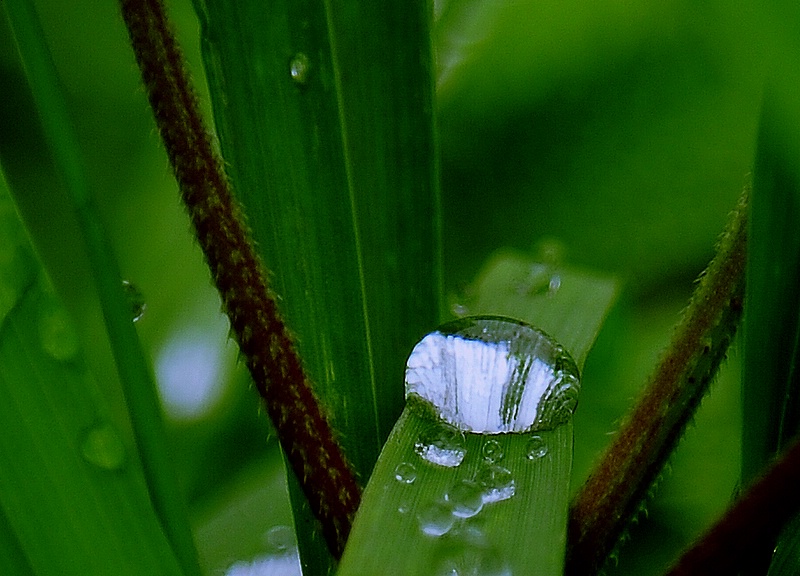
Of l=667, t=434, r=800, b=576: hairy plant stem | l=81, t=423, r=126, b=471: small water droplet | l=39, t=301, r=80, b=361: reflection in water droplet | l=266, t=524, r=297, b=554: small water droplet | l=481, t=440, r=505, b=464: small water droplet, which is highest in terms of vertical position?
l=39, t=301, r=80, b=361: reflection in water droplet

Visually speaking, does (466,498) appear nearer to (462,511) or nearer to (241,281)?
(462,511)

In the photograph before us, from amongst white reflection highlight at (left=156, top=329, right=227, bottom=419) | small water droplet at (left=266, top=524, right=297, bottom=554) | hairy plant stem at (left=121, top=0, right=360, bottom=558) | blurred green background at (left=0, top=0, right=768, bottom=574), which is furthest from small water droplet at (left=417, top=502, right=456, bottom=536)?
white reflection highlight at (left=156, top=329, right=227, bottom=419)

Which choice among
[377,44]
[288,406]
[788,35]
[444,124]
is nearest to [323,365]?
[288,406]

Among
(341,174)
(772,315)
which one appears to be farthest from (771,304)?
(341,174)

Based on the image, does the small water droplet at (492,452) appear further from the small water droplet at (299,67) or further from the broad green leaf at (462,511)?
the small water droplet at (299,67)

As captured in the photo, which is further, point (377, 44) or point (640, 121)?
point (640, 121)

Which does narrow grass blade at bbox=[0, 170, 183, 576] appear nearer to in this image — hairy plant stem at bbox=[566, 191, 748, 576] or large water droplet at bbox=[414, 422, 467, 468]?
large water droplet at bbox=[414, 422, 467, 468]

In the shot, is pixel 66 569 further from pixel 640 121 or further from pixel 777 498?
pixel 640 121
